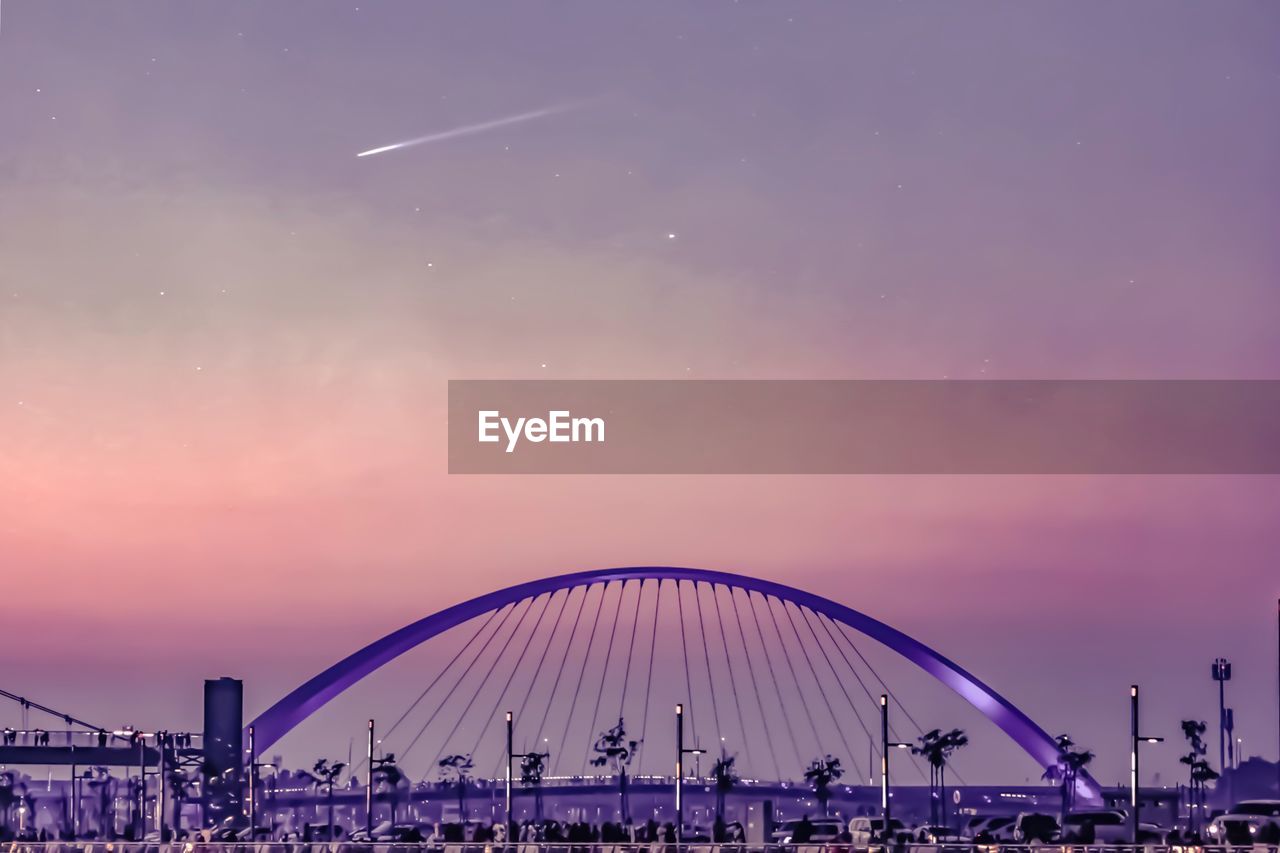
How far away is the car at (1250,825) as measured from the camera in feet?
146

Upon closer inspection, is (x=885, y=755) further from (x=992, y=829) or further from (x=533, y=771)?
(x=533, y=771)

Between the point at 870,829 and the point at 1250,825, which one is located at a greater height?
the point at 1250,825

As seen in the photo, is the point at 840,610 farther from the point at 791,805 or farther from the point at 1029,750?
the point at 791,805

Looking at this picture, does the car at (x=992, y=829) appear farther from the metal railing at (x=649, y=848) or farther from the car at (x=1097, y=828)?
the metal railing at (x=649, y=848)

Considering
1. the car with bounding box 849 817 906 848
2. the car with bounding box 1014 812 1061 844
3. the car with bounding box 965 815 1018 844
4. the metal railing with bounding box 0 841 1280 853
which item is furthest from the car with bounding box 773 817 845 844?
the metal railing with bounding box 0 841 1280 853

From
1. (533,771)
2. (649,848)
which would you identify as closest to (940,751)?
(533,771)

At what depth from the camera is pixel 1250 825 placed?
151ft

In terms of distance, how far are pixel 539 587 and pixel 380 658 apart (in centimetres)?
1083

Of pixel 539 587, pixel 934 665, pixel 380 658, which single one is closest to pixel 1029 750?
pixel 934 665

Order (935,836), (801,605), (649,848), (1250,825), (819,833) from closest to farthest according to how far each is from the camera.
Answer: (649,848), (1250,825), (819,833), (935,836), (801,605)

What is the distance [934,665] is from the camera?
100125 millimetres

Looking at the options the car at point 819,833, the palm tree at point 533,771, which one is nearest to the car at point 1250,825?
the car at point 819,833

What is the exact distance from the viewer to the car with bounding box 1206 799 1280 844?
1752 inches

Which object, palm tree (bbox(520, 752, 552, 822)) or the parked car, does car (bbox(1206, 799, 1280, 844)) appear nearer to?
the parked car
